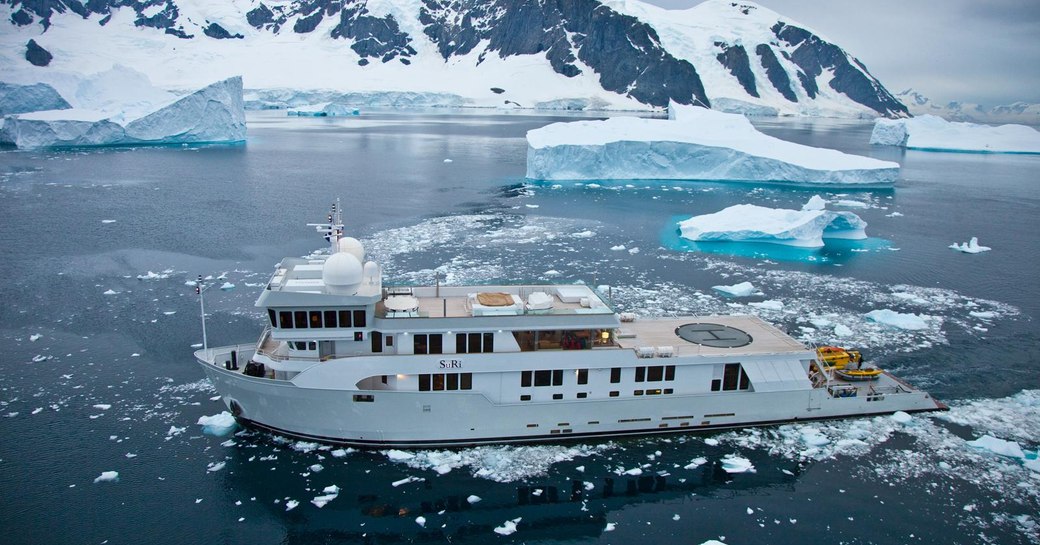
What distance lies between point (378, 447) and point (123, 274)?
920 inches

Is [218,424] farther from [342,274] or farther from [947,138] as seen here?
[947,138]

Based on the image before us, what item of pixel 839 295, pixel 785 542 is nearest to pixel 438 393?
pixel 785 542

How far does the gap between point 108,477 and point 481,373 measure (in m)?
10.6

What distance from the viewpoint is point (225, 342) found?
90.1ft

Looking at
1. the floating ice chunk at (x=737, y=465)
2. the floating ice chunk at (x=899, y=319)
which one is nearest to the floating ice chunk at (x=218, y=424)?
the floating ice chunk at (x=737, y=465)

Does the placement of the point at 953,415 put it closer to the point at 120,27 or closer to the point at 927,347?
the point at 927,347

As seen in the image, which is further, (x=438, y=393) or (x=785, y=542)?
(x=438, y=393)

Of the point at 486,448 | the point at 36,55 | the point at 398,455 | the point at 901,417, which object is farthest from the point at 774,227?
the point at 36,55

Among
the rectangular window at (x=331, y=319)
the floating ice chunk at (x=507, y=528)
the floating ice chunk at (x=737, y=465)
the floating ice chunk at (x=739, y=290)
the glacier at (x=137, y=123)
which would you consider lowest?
the floating ice chunk at (x=507, y=528)

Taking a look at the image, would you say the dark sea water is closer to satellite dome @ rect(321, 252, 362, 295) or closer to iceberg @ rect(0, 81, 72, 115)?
satellite dome @ rect(321, 252, 362, 295)

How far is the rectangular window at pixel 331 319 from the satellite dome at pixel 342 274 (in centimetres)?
63

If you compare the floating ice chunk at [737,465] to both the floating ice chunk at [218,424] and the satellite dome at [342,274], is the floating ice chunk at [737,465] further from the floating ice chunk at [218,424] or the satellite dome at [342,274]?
the floating ice chunk at [218,424]

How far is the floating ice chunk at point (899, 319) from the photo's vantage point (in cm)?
3084

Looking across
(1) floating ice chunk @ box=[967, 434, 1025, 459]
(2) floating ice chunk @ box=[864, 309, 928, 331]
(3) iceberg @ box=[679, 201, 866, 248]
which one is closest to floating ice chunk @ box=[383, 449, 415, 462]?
(1) floating ice chunk @ box=[967, 434, 1025, 459]
